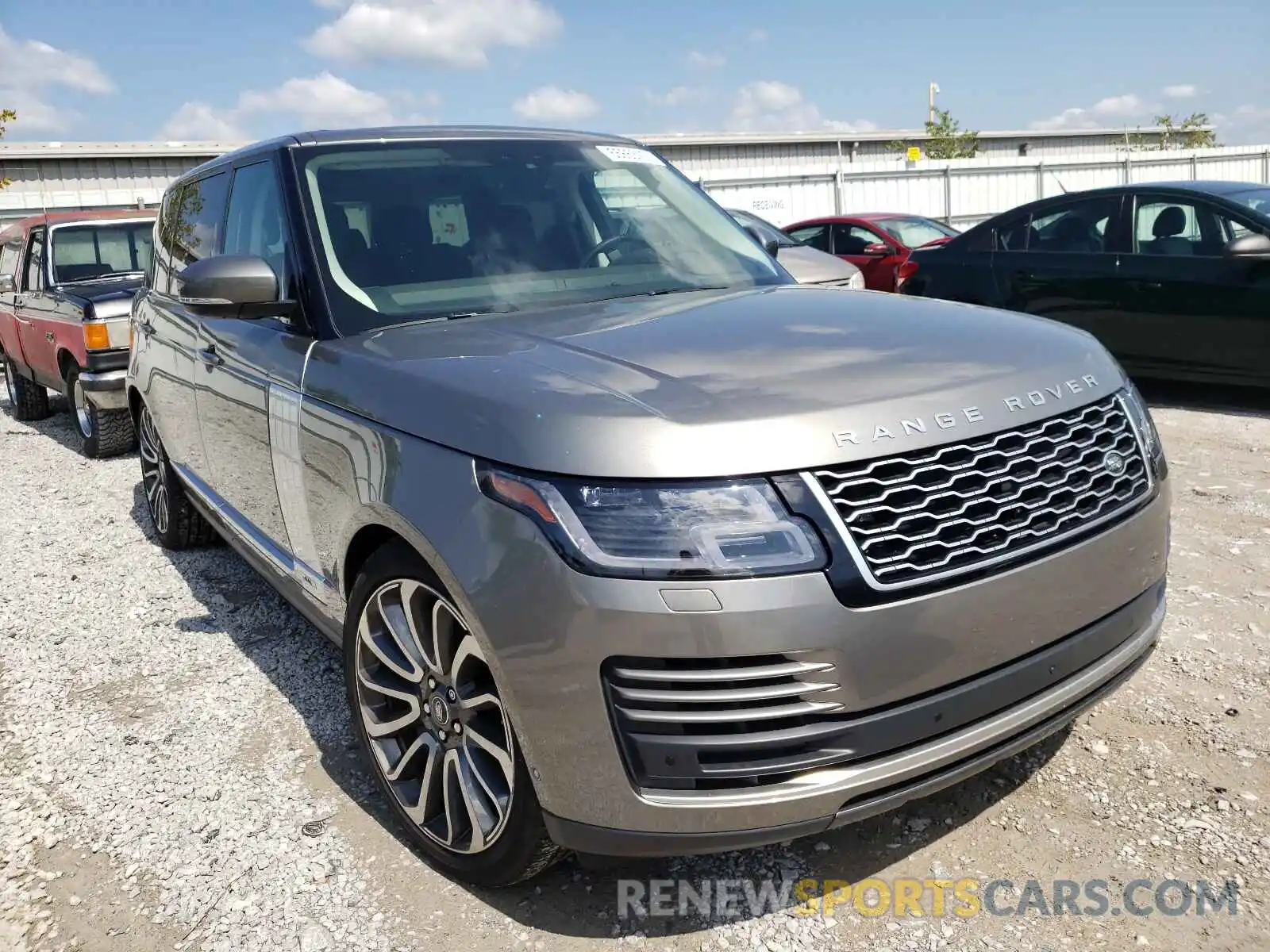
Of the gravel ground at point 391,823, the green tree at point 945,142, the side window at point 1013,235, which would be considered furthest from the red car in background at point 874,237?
the green tree at point 945,142

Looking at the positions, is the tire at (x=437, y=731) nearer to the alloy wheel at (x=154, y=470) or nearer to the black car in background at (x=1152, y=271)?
the alloy wheel at (x=154, y=470)

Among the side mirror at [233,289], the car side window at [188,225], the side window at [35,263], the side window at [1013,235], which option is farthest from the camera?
the side window at [35,263]

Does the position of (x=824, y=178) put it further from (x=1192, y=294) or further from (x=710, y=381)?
(x=710, y=381)

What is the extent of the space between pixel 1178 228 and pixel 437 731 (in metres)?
6.47

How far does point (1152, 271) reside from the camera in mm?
A: 6977

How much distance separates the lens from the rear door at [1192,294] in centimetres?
650

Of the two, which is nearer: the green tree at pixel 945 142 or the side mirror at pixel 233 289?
the side mirror at pixel 233 289

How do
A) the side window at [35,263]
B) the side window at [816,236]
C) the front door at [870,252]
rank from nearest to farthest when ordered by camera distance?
Result: the side window at [35,263] → the front door at [870,252] → the side window at [816,236]

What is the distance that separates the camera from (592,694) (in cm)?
197

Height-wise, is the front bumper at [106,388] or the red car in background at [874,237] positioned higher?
the red car in background at [874,237]

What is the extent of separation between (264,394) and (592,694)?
1.77 meters

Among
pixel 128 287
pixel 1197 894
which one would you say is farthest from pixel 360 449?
pixel 128 287

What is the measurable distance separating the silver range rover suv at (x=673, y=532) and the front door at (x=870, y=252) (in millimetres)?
10179

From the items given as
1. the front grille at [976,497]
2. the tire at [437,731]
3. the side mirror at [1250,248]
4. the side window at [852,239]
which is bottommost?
the tire at [437,731]
